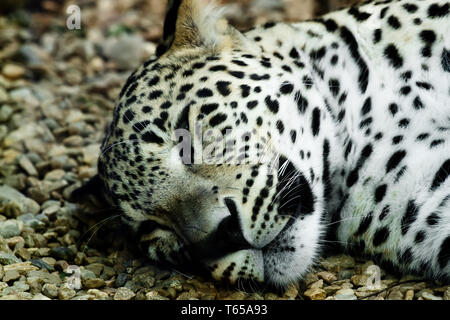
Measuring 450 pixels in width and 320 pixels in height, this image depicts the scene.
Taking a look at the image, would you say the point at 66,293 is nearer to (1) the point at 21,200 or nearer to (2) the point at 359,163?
(1) the point at 21,200

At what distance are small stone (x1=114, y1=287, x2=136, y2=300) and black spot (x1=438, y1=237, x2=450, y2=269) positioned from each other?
1401 millimetres

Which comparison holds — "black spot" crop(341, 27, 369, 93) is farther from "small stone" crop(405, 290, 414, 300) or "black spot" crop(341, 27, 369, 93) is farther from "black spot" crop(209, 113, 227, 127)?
"small stone" crop(405, 290, 414, 300)

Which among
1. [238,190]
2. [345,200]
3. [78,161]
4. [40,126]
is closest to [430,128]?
[345,200]

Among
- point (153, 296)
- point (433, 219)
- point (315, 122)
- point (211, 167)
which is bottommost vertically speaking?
point (153, 296)

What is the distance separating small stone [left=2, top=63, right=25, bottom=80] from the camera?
16.7 feet

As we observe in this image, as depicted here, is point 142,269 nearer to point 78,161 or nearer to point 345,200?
point 345,200

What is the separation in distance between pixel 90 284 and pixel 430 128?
1800 millimetres

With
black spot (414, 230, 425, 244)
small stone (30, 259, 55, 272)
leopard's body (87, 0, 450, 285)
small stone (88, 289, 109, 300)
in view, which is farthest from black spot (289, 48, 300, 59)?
small stone (30, 259, 55, 272)

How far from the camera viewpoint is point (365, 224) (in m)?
2.95

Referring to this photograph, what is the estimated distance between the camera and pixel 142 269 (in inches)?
120

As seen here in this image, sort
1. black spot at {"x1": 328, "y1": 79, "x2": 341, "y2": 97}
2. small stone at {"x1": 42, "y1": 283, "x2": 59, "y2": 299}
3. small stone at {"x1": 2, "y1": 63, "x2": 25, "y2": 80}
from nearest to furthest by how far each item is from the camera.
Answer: small stone at {"x1": 42, "y1": 283, "x2": 59, "y2": 299}, black spot at {"x1": 328, "y1": 79, "x2": 341, "y2": 97}, small stone at {"x1": 2, "y1": 63, "x2": 25, "y2": 80}

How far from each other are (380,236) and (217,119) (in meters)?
0.97

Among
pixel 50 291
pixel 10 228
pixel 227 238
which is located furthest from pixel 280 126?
pixel 10 228

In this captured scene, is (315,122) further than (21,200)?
No
